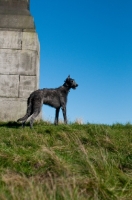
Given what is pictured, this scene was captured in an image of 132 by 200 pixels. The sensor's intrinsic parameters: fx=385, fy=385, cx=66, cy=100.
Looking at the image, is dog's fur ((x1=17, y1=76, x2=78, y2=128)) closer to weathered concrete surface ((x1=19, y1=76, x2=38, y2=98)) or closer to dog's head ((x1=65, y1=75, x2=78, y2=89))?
dog's head ((x1=65, y1=75, x2=78, y2=89))

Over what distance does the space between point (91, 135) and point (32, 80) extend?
3879 mm

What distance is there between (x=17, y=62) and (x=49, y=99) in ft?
8.13

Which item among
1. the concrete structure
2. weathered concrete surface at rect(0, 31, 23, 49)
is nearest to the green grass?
the concrete structure

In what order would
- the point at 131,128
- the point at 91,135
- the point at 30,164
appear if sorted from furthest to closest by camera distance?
the point at 131,128 < the point at 91,135 < the point at 30,164

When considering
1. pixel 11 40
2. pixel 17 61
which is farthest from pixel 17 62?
pixel 11 40

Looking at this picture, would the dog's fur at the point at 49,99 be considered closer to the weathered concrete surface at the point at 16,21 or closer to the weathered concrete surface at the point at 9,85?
the weathered concrete surface at the point at 9,85

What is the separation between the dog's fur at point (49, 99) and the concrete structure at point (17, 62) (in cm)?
165

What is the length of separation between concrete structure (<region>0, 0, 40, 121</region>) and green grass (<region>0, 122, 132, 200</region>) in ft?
9.91

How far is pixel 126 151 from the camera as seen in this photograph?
19.9ft

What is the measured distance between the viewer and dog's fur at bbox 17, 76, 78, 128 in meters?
9.23

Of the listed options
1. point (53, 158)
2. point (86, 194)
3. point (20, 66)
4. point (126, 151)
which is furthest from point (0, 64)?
point (86, 194)

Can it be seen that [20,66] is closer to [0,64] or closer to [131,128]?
[0,64]

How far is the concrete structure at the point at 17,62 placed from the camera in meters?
11.1

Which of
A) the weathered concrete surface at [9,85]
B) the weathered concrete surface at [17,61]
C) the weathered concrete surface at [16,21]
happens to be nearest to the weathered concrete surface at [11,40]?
the weathered concrete surface at [17,61]
